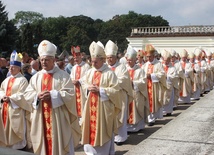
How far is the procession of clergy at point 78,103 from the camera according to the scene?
5.68m

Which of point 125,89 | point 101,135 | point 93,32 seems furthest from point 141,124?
point 93,32

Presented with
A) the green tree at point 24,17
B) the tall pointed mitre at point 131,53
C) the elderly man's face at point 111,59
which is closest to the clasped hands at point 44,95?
the elderly man's face at point 111,59

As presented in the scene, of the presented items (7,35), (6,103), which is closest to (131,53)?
(6,103)

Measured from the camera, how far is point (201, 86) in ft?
55.2

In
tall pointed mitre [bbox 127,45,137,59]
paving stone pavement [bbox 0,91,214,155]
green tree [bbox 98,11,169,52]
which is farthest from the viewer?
green tree [bbox 98,11,169,52]

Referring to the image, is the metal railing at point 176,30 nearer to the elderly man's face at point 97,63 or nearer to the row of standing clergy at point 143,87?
the row of standing clergy at point 143,87

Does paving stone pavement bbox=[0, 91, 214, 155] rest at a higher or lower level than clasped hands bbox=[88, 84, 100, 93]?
lower

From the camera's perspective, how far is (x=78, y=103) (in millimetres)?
9398

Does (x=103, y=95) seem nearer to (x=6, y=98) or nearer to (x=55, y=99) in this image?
(x=55, y=99)

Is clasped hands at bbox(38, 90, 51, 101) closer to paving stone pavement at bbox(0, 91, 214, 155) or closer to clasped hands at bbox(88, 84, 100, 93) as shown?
clasped hands at bbox(88, 84, 100, 93)

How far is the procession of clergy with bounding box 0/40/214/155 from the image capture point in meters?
5.68

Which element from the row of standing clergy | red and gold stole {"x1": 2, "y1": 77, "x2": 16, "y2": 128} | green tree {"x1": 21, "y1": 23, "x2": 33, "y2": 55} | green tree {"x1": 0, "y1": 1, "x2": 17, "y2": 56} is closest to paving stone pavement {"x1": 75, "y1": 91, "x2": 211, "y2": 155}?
the row of standing clergy

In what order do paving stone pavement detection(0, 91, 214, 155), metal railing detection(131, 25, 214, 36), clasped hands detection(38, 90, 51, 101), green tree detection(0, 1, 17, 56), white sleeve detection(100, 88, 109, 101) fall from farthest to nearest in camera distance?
metal railing detection(131, 25, 214, 36) < green tree detection(0, 1, 17, 56) < white sleeve detection(100, 88, 109, 101) < clasped hands detection(38, 90, 51, 101) < paving stone pavement detection(0, 91, 214, 155)

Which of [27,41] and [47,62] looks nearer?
[47,62]
